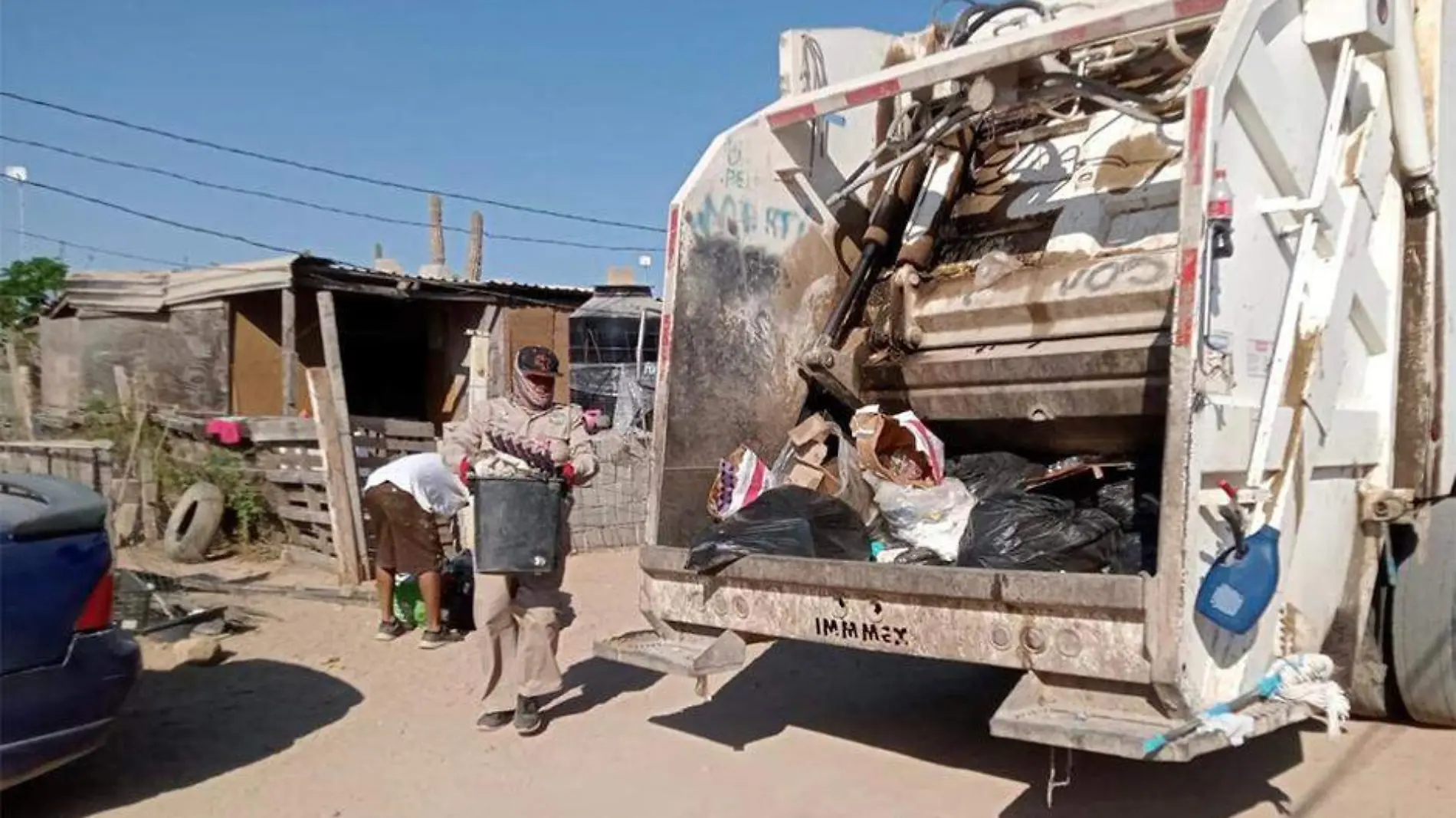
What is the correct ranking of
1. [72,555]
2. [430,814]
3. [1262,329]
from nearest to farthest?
[1262,329]
[72,555]
[430,814]

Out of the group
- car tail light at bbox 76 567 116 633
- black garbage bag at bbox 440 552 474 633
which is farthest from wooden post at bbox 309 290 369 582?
car tail light at bbox 76 567 116 633

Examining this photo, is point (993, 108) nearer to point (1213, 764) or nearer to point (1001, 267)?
point (1001, 267)

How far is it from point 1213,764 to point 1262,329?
1.65 meters

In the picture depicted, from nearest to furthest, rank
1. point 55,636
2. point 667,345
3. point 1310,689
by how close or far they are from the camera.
Answer: point 1310,689, point 55,636, point 667,345

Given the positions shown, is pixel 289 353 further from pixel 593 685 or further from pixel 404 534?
pixel 593 685

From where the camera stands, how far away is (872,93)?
13.4 ft

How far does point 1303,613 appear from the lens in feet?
12.0

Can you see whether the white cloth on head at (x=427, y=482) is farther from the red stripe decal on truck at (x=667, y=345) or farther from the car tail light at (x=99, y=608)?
the car tail light at (x=99, y=608)

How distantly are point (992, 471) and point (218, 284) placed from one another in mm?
8298

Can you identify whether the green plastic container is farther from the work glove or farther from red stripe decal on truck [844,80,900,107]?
red stripe decal on truck [844,80,900,107]

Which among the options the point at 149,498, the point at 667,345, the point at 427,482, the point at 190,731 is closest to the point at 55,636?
the point at 190,731

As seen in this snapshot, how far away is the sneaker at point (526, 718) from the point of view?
471 centimetres

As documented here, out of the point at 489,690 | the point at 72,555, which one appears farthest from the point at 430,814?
the point at 72,555

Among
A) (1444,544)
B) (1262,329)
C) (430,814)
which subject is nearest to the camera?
(1262,329)
